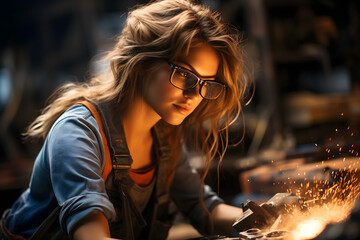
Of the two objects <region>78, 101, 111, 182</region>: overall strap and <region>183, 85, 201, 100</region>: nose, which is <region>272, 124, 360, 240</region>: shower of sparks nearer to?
<region>183, 85, 201, 100</region>: nose

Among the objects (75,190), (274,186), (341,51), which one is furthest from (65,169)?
(341,51)

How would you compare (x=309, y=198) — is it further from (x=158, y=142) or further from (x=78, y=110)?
(x=78, y=110)

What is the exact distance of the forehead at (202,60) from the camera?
3.44 ft

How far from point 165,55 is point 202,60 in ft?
0.33

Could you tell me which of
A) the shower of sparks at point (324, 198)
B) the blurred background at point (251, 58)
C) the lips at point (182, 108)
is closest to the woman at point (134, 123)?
the lips at point (182, 108)

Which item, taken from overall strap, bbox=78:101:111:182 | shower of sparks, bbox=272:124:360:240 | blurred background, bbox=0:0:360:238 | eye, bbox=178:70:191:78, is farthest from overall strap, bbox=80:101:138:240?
blurred background, bbox=0:0:360:238

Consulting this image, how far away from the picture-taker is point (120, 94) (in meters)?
1.12

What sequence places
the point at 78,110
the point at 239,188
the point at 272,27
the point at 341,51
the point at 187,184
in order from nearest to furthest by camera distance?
the point at 78,110 < the point at 187,184 < the point at 239,188 < the point at 341,51 < the point at 272,27

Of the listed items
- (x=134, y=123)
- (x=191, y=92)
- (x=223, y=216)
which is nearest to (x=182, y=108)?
(x=191, y=92)

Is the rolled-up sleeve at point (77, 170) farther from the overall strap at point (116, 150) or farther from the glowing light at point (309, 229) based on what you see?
the glowing light at point (309, 229)

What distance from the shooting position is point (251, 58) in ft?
9.77

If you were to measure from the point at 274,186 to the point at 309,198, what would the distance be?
15cm

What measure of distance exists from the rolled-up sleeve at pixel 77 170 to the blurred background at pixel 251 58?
6.10 ft

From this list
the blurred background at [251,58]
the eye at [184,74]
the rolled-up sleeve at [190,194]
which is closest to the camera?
the eye at [184,74]
